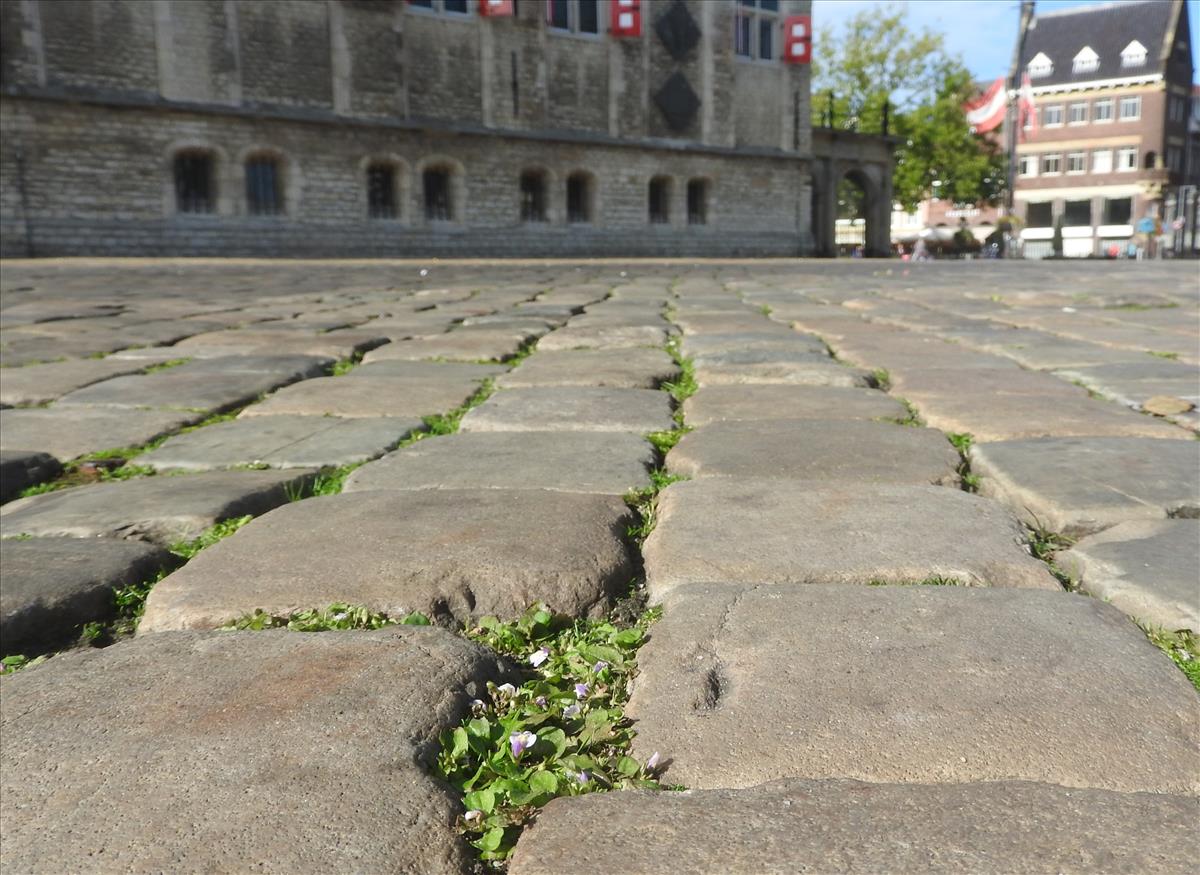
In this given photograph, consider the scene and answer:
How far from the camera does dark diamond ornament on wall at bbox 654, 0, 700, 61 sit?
25094 mm

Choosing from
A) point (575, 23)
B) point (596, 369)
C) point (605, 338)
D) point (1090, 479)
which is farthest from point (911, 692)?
point (575, 23)

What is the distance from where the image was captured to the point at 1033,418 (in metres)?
2.49

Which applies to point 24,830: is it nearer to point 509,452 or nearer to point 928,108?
point 509,452

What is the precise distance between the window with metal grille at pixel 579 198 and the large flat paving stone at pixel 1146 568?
77.7ft

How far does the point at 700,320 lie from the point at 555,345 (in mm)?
1521

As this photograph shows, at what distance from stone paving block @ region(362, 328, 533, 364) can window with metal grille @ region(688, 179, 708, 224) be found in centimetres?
2239

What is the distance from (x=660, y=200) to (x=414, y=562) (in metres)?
25.8

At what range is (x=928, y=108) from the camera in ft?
115

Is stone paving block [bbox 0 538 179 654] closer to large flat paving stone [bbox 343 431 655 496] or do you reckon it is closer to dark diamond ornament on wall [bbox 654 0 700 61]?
large flat paving stone [bbox 343 431 655 496]

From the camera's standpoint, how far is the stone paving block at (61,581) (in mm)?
1281

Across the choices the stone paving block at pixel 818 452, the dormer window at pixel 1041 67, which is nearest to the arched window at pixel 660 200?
the stone paving block at pixel 818 452


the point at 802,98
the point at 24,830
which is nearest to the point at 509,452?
the point at 24,830

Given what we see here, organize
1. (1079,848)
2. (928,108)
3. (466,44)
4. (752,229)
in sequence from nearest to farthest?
(1079,848), (466,44), (752,229), (928,108)

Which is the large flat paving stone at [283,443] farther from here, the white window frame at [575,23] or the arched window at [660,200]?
the arched window at [660,200]
